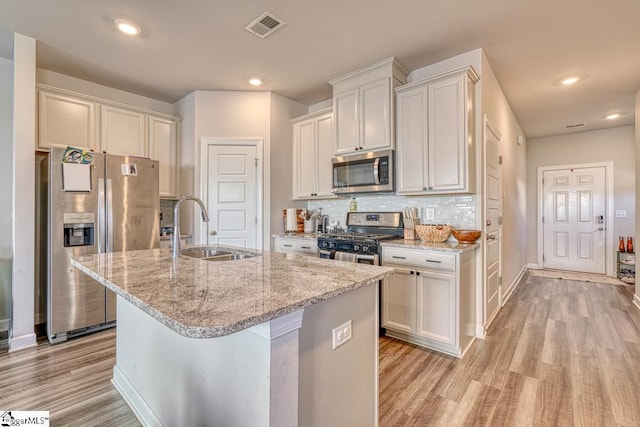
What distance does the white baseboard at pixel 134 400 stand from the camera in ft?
5.30

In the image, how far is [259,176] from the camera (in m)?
3.83

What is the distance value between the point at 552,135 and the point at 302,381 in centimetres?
686

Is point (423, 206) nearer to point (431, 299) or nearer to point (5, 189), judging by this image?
point (431, 299)

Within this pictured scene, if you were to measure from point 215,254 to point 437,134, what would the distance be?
2.22 m

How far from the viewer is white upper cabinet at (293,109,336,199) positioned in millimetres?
3771

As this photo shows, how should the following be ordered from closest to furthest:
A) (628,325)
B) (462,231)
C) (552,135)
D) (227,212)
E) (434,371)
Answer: (434,371) < (462,231) < (628,325) < (227,212) < (552,135)

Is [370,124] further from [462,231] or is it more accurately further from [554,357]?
[554,357]

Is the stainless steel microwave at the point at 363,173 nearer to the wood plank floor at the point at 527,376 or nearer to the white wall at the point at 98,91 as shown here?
the wood plank floor at the point at 527,376

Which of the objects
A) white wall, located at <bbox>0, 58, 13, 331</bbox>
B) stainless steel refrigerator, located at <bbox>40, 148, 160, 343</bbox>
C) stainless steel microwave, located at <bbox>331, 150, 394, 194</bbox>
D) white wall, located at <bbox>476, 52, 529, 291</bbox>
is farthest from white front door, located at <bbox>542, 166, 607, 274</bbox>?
white wall, located at <bbox>0, 58, 13, 331</bbox>

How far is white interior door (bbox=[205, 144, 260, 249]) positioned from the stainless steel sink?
1624 millimetres

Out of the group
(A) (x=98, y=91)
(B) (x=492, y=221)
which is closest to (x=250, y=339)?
(B) (x=492, y=221)

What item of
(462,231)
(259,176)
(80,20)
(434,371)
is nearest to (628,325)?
(462,231)

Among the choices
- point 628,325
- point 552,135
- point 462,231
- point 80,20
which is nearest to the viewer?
point 80,20

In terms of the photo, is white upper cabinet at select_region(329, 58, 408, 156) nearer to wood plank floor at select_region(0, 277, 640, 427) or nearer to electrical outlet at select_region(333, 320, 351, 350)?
wood plank floor at select_region(0, 277, 640, 427)
